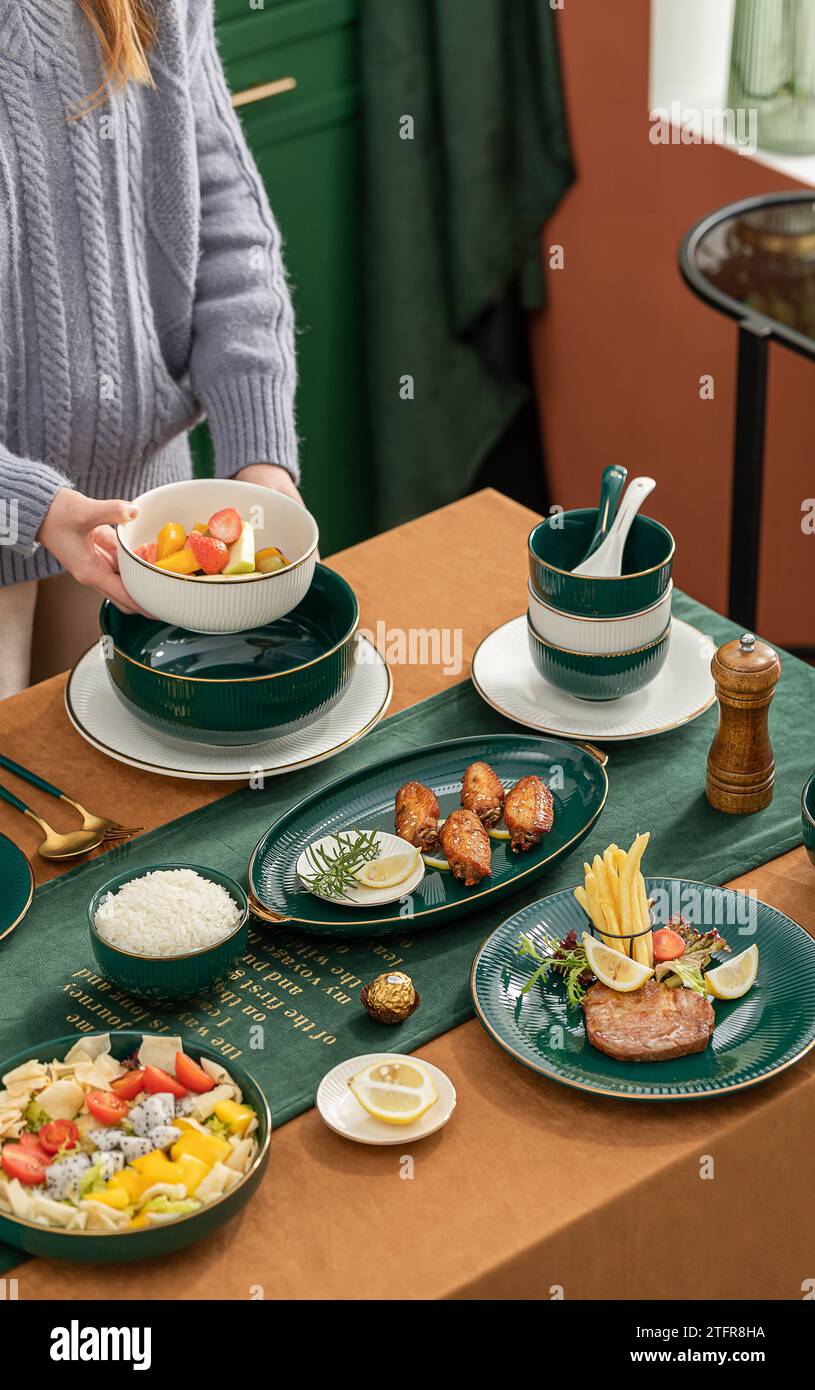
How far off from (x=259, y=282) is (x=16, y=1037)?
3.33 feet

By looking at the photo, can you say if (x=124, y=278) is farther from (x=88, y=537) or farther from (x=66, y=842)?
(x=66, y=842)

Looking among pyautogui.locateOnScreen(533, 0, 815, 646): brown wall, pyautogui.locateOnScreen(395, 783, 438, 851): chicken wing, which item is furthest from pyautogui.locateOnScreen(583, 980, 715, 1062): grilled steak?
pyautogui.locateOnScreen(533, 0, 815, 646): brown wall

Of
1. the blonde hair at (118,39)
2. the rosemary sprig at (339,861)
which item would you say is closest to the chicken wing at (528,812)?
the rosemary sprig at (339,861)

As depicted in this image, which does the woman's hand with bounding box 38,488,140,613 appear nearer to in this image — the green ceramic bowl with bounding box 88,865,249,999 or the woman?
the woman

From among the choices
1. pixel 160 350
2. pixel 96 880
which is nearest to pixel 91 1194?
pixel 96 880

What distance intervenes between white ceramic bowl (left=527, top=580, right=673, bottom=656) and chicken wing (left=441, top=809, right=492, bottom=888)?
22 centimetres

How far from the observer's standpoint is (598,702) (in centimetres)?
156

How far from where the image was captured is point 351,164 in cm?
309

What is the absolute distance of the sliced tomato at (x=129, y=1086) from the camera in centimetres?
111

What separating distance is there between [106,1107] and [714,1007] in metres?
0.46

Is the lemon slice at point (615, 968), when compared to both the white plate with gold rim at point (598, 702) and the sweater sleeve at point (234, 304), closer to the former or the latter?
the white plate with gold rim at point (598, 702)

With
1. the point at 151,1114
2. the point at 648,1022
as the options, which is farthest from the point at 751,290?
the point at 151,1114

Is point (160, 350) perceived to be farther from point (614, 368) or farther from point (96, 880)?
point (614, 368)
